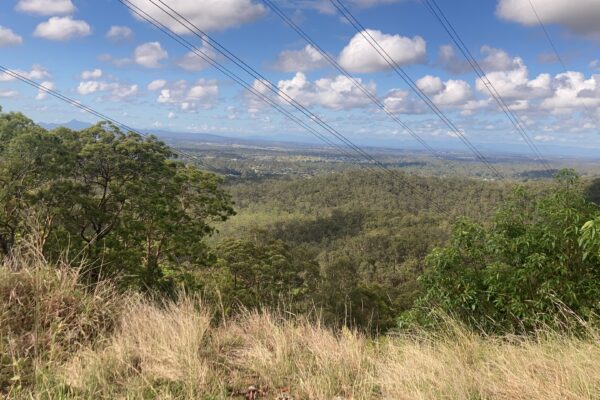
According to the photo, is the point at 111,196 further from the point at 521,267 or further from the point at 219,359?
the point at 521,267

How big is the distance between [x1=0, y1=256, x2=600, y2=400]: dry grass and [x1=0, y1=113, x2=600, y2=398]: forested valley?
0.04 meters

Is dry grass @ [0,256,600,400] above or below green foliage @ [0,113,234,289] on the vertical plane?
above

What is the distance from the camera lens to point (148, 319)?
3322 millimetres

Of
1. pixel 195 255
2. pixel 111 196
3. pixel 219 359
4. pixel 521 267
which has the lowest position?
pixel 195 255

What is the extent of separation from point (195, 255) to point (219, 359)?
45.6ft

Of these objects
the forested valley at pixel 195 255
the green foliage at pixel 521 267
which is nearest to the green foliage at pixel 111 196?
the forested valley at pixel 195 255

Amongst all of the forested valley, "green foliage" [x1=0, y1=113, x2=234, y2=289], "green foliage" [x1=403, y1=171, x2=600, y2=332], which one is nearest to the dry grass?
the forested valley

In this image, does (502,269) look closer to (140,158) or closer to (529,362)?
(529,362)

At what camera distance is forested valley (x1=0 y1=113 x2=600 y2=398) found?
3.39 m

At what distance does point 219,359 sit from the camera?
10.0 feet

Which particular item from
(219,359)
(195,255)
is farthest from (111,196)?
(219,359)

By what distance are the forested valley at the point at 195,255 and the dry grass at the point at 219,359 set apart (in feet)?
0.12

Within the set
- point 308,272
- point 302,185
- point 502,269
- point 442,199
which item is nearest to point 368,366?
point 502,269

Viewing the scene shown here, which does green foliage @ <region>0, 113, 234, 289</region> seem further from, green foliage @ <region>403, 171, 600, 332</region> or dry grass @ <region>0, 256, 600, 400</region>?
green foliage @ <region>403, 171, 600, 332</region>
